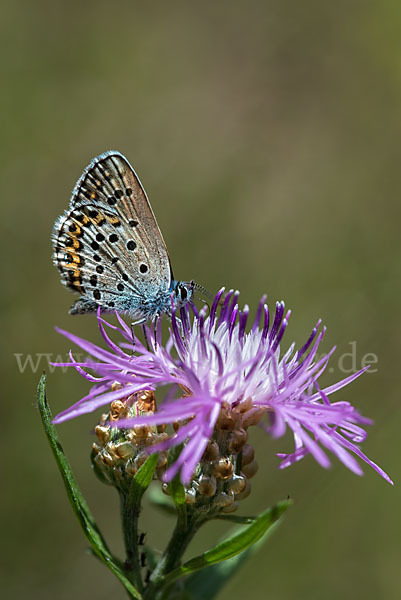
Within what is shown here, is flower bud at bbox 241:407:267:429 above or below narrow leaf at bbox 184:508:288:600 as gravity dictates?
above

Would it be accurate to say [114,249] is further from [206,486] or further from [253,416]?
[206,486]

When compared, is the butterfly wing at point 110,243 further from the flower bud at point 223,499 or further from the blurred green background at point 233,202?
the blurred green background at point 233,202

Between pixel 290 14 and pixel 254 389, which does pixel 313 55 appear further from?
pixel 254 389

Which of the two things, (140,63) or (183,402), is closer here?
(183,402)

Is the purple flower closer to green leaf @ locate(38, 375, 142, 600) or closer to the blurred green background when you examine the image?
green leaf @ locate(38, 375, 142, 600)

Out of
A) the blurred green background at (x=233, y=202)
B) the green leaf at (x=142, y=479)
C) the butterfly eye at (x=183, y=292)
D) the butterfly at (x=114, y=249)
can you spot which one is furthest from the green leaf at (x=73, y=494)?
the blurred green background at (x=233, y=202)

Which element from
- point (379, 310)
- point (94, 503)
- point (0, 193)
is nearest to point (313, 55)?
point (379, 310)

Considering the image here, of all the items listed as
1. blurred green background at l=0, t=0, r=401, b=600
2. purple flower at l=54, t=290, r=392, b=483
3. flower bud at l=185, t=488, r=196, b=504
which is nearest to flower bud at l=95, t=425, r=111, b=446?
purple flower at l=54, t=290, r=392, b=483
